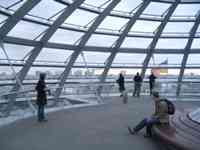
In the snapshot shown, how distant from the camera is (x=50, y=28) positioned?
1691 cm

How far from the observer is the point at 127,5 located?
60.6ft

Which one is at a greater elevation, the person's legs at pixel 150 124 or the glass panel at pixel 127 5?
the glass panel at pixel 127 5

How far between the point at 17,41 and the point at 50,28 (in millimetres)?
2043

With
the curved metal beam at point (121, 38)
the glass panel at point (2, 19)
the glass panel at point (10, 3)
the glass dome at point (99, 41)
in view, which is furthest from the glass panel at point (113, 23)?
the glass panel at point (2, 19)

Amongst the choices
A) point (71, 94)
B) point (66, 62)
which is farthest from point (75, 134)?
point (66, 62)

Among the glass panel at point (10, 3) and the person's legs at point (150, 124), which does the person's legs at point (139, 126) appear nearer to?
the person's legs at point (150, 124)

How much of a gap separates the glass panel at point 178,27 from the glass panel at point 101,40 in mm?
3702

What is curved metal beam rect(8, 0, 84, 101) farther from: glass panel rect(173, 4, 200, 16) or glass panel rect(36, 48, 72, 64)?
glass panel rect(173, 4, 200, 16)

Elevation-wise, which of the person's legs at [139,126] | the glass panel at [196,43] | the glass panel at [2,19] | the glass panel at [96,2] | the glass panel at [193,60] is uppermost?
the glass panel at [96,2]

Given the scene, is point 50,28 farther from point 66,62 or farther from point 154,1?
point 154,1

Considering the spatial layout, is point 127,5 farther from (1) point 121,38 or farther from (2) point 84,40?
(2) point 84,40

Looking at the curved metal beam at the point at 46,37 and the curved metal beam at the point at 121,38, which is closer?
the curved metal beam at the point at 46,37

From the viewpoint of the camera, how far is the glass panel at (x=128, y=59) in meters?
22.5

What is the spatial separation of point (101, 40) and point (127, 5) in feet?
10.7
